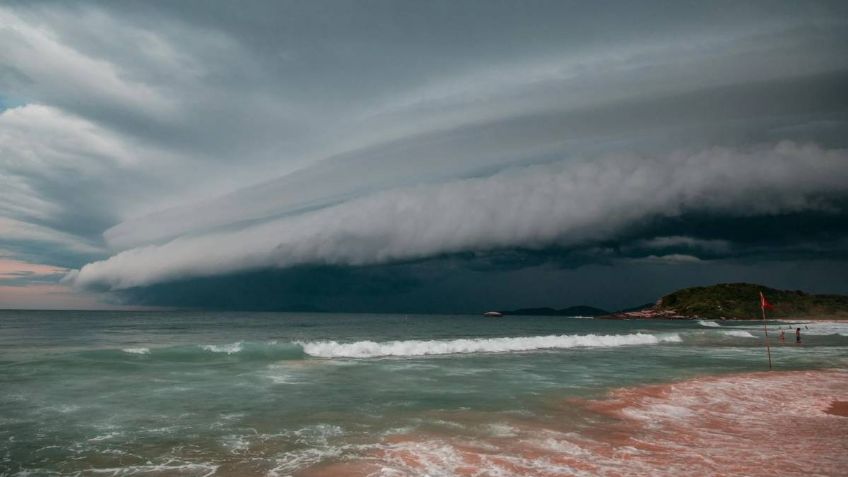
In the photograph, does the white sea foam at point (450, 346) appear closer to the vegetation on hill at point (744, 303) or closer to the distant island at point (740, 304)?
the distant island at point (740, 304)

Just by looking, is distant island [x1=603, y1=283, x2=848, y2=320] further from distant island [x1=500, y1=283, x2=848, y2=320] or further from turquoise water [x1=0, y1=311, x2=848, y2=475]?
turquoise water [x1=0, y1=311, x2=848, y2=475]

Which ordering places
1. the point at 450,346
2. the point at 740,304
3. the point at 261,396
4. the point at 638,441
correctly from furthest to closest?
the point at 740,304 < the point at 450,346 < the point at 261,396 < the point at 638,441

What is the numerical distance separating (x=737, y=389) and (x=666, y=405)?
6337 millimetres

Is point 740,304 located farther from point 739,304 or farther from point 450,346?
point 450,346

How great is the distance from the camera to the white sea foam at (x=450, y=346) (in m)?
38.8

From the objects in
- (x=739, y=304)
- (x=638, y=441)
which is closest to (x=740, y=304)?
(x=739, y=304)

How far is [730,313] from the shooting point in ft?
529

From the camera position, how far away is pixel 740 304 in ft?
548

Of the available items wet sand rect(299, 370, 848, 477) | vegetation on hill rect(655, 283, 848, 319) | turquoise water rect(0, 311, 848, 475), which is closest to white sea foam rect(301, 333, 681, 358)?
turquoise water rect(0, 311, 848, 475)

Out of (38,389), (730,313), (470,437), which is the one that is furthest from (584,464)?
(730,313)

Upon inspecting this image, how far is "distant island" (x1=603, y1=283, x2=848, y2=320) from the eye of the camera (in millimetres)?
155125

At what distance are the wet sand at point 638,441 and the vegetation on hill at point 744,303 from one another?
16580 centimetres

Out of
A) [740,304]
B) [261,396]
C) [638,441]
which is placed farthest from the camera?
[740,304]

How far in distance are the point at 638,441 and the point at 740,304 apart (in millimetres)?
190329
